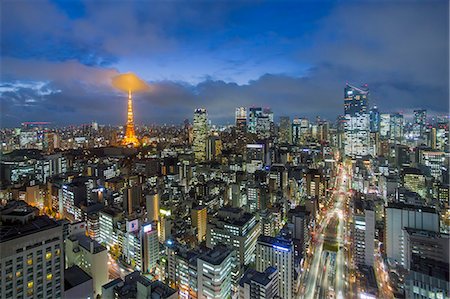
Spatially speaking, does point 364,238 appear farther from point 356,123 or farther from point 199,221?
point 356,123

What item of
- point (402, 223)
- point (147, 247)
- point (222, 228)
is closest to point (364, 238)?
point (402, 223)

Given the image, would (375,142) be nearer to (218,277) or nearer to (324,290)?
(324,290)

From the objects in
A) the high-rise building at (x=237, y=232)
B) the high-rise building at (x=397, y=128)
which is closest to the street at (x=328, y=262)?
the high-rise building at (x=237, y=232)

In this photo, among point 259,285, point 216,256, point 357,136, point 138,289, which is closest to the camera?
point 138,289

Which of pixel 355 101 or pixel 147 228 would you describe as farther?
pixel 355 101

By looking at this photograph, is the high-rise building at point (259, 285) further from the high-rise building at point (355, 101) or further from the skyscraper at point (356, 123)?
the high-rise building at point (355, 101)

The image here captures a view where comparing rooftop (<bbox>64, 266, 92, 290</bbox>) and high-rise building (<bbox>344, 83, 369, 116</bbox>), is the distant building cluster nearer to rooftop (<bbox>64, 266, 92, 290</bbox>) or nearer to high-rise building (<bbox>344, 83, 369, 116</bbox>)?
rooftop (<bbox>64, 266, 92, 290</bbox>)

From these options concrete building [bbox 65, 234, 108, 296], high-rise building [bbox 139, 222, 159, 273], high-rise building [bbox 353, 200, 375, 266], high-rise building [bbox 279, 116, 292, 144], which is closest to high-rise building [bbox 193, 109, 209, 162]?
high-rise building [bbox 279, 116, 292, 144]
